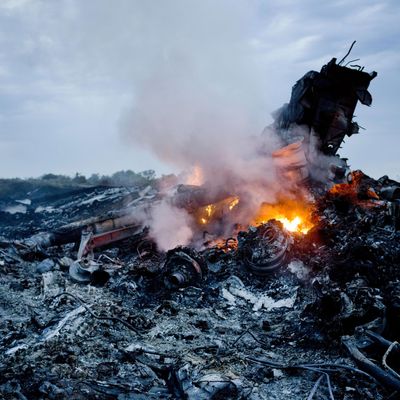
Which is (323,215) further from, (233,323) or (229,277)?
(233,323)

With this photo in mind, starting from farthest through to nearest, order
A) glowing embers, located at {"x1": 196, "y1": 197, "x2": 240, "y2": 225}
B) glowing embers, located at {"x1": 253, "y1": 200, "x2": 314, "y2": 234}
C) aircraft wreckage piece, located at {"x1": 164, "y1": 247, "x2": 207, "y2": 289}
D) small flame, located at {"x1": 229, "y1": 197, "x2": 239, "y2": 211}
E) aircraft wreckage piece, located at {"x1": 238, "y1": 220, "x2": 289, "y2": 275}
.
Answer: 1. small flame, located at {"x1": 229, "y1": 197, "x2": 239, "y2": 211}
2. glowing embers, located at {"x1": 196, "y1": 197, "x2": 240, "y2": 225}
3. glowing embers, located at {"x1": 253, "y1": 200, "x2": 314, "y2": 234}
4. aircraft wreckage piece, located at {"x1": 238, "y1": 220, "x2": 289, "y2": 275}
5. aircraft wreckage piece, located at {"x1": 164, "y1": 247, "x2": 207, "y2": 289}

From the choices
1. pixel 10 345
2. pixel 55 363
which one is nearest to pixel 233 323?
pixel 55 363

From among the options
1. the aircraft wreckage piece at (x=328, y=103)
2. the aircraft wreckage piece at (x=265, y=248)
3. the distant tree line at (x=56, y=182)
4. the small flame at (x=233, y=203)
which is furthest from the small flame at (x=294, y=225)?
the distant tree line at (x=56, y=182)

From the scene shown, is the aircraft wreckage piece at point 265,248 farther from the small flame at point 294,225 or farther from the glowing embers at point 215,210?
the glowing embers at point 215,210

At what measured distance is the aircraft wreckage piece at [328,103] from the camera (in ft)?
34.2

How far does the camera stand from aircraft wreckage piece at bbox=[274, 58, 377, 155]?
10.4 m

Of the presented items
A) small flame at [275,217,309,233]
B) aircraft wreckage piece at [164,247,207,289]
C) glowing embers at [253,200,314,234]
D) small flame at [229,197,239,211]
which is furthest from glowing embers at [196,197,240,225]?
aircraft wreckage piece at [164,247,207,289]

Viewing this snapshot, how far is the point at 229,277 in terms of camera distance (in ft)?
24.8

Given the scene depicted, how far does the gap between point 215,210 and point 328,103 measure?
504 cm

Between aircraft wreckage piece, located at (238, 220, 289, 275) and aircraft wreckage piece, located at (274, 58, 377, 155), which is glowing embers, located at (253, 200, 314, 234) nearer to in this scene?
aircraft wreckage piece, located at (238, 220, 289, 275)

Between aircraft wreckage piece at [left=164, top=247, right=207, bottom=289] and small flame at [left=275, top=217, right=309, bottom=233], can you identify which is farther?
small flame at [left=275, top=217, right=309, bottom=233]

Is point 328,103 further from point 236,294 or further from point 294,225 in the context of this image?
point 236,294

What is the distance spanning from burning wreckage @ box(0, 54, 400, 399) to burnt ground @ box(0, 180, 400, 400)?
23 millimetres

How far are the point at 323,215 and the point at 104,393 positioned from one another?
7108 mm
